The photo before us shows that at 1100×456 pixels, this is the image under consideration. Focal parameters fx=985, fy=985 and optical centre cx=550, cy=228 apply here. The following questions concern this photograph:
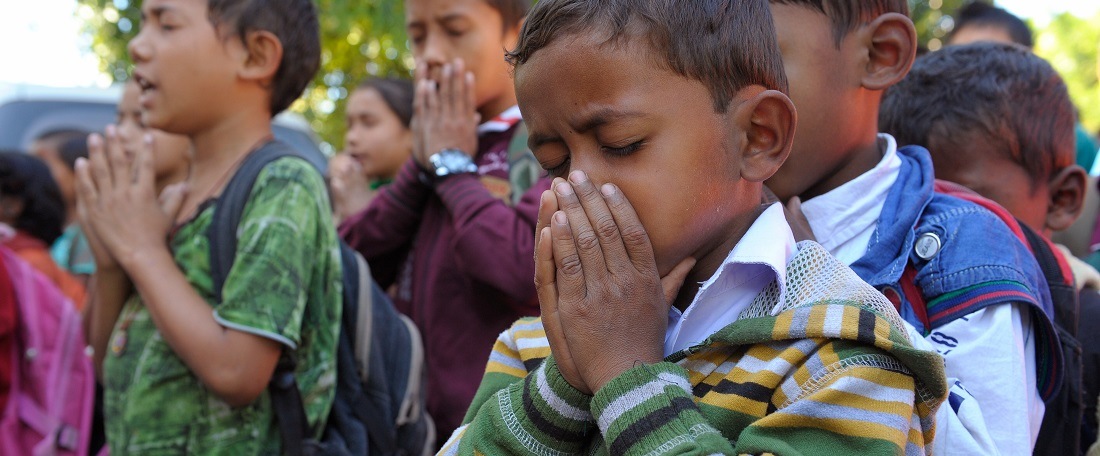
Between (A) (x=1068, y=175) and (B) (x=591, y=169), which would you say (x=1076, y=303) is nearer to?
(A) (x=1068, y=175)

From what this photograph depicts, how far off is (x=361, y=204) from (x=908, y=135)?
281 centimetres

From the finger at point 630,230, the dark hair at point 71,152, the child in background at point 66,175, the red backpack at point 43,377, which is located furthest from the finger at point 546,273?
the dark hair at point 71,152

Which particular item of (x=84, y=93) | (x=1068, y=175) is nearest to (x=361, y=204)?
(x=1068, y=175)

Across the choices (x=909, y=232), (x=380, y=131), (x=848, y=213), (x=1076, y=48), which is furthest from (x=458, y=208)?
(x=1076, y=48)

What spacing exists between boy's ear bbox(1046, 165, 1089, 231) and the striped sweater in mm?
1306

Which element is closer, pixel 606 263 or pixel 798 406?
pixel 798 406

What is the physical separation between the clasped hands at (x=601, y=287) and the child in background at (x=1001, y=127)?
1.28 metres

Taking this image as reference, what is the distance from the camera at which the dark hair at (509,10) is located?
362cm

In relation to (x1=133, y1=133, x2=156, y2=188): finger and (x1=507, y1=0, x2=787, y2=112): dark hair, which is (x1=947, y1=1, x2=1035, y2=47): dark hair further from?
(x1=133, y1=133, x2=156, y2=188): finger

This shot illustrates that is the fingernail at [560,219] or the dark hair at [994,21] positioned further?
the dark hair at [994,21]

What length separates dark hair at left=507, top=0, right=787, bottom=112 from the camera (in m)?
1.53

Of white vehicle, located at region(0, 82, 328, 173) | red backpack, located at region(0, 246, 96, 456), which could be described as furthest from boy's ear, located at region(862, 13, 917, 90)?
white vehicle, located at region(0, 82, 328, 173)

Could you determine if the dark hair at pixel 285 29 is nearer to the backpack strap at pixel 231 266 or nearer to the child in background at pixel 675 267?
the backpack strap at pixel 231 266

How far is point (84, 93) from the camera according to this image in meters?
8.79
